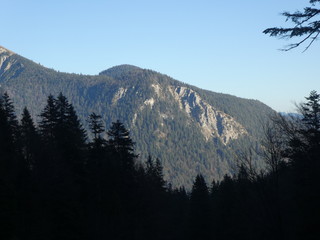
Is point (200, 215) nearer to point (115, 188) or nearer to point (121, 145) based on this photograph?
point (121, 145)

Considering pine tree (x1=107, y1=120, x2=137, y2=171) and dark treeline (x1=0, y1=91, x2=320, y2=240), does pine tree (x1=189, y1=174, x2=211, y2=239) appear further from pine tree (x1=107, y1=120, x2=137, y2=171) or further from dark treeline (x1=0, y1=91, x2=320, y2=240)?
pine tree (x1=107, y1=120, x2=137, y2=171)

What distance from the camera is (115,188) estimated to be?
39.0 m

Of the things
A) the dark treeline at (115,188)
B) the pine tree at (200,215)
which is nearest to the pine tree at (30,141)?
the dark treeline at (115,188)

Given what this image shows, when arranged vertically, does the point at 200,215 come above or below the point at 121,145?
below

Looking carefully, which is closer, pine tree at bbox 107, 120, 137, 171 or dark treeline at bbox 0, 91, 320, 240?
dark treeline at bbox 0, 91, 320, 240

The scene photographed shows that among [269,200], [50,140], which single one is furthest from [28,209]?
[269,200]

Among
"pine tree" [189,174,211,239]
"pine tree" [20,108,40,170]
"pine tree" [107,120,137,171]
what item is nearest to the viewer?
"pine tree" [20,108,40,170]

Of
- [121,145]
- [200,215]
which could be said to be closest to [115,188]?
[121,145]

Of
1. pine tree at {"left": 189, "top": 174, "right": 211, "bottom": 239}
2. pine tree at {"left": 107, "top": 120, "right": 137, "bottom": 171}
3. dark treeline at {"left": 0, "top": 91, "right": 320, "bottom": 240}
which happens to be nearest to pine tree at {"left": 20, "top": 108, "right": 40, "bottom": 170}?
dark treeline at {"left": 0, "top": 91, "right": 320, "bottom": 240}

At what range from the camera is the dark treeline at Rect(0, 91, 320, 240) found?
20906 mm

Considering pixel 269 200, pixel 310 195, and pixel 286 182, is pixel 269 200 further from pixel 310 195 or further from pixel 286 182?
pixel 286 182

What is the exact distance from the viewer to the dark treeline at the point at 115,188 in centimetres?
2091

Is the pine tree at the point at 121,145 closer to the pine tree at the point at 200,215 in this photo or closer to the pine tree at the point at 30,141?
the pine tree at the point at 30,141

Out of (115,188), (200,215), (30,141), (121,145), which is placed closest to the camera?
(115,188)
